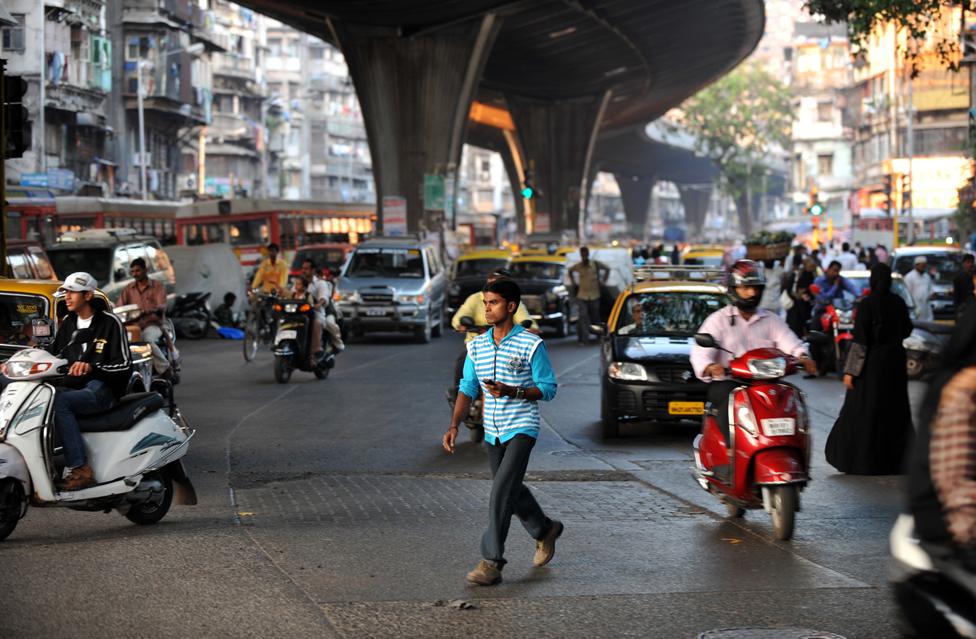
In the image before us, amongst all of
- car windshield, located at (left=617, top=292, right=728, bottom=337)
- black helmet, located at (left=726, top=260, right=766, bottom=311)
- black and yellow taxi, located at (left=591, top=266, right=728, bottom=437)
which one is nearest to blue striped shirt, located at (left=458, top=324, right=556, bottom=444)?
black helmet, located at (left=726, top=260, right=766, bottom=311)

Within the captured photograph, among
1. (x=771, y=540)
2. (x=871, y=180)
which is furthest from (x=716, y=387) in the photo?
(x=871, y=180)

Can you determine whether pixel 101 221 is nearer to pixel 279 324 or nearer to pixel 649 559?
pixel 279 324

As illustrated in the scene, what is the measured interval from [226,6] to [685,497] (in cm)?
10515

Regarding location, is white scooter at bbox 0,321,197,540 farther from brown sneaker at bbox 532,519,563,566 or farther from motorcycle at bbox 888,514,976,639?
motorcycle at bbox 888,514,976,639

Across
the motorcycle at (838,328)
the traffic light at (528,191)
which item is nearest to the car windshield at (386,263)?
the motorcycle at (838,328)

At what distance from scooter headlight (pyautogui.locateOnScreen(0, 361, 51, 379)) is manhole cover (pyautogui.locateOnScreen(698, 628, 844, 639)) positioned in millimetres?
4355

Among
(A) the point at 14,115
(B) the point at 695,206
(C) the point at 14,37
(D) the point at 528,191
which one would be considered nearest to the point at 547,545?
(A) the point at 14,115

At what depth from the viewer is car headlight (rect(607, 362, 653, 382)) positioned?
49.6ft

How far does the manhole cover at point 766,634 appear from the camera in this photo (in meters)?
6.65

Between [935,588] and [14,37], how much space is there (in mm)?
58593

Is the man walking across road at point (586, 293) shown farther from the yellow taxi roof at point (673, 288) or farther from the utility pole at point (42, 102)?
the utility pole at point (42, 102)

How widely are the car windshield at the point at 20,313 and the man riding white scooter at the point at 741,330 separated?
18.2 ft

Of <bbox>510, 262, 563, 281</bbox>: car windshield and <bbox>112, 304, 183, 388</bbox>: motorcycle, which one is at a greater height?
<bbox>510, 262, 563, 281</bbox>: car windshield

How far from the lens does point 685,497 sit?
1141 centimetres
